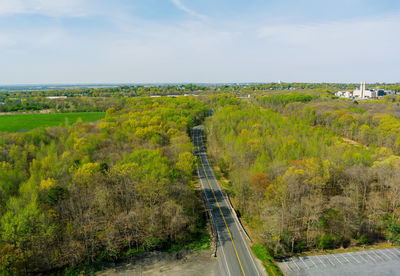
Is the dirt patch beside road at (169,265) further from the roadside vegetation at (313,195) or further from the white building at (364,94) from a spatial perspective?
the white building at (364,94)

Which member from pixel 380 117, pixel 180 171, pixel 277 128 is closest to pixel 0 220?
pixel 180 171

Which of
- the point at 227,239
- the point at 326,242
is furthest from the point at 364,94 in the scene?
the point at 227,239

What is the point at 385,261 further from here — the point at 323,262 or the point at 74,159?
the point at 74,159

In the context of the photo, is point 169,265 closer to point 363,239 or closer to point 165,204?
point 165,204

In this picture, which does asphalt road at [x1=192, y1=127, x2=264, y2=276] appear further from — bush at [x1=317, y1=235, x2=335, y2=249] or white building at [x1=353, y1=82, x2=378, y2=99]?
white building at [x1=353, y1=82, x2=378, y2=99]

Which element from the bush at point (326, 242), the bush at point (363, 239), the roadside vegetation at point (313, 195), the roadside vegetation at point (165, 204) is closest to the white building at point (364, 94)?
the roadside vegetation at point (313, 195)

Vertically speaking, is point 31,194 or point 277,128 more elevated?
point 277,128

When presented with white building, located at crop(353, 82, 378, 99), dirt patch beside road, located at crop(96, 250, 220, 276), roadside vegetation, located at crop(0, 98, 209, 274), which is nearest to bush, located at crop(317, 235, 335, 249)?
dirt patch beside road, located at crop(96, 250, 220, 276)
